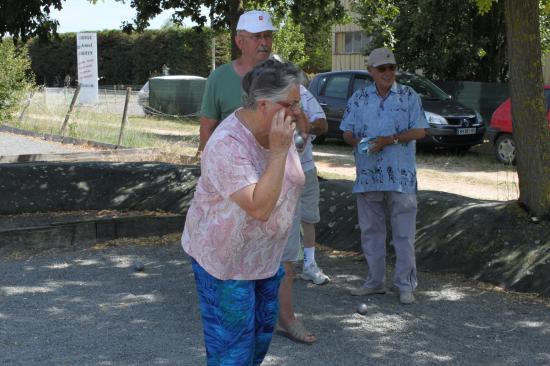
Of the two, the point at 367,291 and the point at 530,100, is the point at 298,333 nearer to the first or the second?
the point at 367,291

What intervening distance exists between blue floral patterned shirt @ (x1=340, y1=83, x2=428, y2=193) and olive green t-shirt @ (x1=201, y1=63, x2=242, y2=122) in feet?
3.95

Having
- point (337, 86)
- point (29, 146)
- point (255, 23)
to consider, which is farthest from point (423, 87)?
point (255, 23)

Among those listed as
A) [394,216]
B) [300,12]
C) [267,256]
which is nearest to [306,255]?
[394,216]

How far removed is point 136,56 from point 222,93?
44.4 metres

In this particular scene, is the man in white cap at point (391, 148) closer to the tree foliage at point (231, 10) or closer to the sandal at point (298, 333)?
the sandal at point (298, 333)

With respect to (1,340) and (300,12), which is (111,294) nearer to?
(1,340)

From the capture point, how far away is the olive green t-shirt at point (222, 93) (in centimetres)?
520

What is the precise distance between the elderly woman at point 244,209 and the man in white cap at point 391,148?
2.52 m

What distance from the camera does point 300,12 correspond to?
13.5 m

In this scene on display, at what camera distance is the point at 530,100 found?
6.79m

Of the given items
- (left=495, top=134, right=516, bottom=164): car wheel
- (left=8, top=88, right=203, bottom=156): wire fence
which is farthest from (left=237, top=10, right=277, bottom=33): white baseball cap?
(left=495, top=134, right=516, bottom=164): car wheel

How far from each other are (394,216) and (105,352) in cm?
227

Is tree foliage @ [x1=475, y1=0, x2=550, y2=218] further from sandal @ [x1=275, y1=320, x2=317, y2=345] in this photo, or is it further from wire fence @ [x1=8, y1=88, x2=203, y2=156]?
wire fence @ [x1=8, y1=88, x2=203, y2=156]

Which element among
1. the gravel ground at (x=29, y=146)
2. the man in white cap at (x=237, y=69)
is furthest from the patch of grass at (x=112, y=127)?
the man in white cap at (x=237, y=69)
